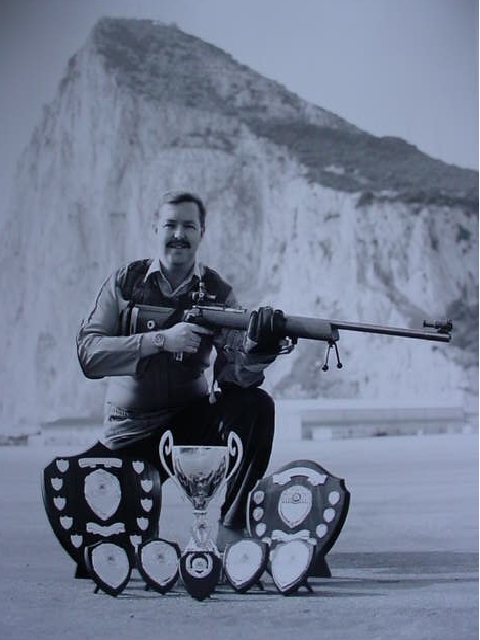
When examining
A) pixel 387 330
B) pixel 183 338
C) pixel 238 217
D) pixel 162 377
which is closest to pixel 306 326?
pixel 387 330

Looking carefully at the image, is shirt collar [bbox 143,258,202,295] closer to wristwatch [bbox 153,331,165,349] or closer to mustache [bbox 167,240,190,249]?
mustache [bbox 167,240,190,249]

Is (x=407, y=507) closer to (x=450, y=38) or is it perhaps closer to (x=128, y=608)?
(x=128, y=608)

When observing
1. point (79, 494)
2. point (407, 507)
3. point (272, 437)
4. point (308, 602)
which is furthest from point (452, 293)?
point (79, 494)

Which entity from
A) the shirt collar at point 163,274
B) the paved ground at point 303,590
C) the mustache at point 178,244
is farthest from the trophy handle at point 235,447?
the mustache at point 178,244

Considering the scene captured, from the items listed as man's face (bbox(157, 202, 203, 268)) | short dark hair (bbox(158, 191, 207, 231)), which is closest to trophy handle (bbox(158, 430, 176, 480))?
man's face (bbox(157, 202, 203, 268))

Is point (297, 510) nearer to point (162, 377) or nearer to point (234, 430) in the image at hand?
point (234, 430)

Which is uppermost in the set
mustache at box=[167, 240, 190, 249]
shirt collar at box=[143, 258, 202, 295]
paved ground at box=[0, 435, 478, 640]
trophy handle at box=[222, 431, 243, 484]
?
mustache at box=[167, 240, 190, 249]
